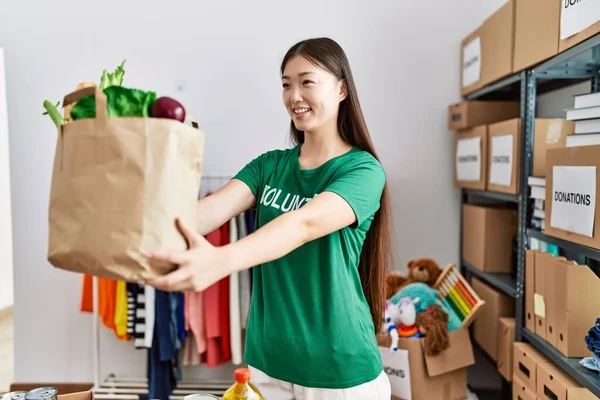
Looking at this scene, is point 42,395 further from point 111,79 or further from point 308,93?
point 308,93

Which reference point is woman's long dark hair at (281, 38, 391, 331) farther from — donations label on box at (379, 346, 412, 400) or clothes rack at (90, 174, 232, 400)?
clothes rack at (90, 174, 232, 400)

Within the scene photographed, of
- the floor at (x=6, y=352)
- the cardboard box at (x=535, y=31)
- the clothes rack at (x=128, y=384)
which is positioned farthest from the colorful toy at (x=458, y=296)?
the floor at (x=6, y=352)

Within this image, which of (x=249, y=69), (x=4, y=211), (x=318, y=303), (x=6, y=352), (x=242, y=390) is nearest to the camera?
(x=242, y=390)

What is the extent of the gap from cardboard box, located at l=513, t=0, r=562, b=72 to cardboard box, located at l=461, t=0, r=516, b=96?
0.20 feet

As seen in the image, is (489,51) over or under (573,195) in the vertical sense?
over

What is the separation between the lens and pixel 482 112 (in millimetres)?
2639

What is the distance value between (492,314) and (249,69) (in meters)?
1.73

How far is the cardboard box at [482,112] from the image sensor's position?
262 centimetres

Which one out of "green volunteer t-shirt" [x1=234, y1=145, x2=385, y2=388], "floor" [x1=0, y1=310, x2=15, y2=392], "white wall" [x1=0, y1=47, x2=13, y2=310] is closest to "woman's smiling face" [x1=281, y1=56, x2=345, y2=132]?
"green volunteer t-shirt" [x1=234, y1=145, x2=385, y2=388]

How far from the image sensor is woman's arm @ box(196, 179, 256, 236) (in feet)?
4.12

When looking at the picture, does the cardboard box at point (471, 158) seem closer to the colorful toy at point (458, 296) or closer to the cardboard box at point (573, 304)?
the colorful toy at point (458, 296)

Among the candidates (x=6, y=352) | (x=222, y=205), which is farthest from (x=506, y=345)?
(x=6, y=352)

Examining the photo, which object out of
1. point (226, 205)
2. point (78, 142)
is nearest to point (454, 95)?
point (226, 205)

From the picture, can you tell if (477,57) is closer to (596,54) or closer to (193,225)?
(596,54)
